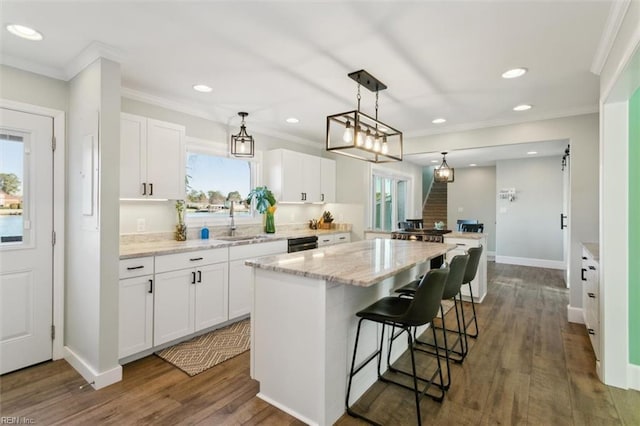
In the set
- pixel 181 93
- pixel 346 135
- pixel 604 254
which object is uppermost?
pixel 181 93

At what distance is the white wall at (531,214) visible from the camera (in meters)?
6.98

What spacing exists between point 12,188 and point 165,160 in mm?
1195

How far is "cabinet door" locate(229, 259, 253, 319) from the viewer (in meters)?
3.45

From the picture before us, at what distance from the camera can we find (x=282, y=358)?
6.80ft

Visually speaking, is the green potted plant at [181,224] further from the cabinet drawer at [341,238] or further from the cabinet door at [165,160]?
the cabinet drawer at [341,238]

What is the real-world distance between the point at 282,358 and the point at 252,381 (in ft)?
1.83

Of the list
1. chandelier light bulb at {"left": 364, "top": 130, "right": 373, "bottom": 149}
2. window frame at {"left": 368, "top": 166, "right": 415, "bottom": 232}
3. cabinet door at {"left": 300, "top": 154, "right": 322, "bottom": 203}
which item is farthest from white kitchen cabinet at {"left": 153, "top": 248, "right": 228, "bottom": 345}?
window frame at {"left": 368, "top": 166, "right": 415, "bottom": 232}

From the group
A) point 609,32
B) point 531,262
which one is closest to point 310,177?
point 609,32

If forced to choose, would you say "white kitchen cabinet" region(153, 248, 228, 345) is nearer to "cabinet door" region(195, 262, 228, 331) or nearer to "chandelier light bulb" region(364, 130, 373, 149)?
"cabinet door" region(195, 262, 228, 331)

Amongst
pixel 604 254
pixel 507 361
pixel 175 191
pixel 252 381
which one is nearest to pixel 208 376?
pixel 252 381

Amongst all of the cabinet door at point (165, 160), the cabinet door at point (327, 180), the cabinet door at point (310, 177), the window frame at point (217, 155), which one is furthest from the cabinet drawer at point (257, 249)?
the cabinet door at point (327, 180)

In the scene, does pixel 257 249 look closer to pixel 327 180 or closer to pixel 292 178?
pixel 292 178

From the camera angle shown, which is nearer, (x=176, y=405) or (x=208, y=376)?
(x=176, y=405)

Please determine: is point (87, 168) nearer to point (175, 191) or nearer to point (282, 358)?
point (175, 191)
